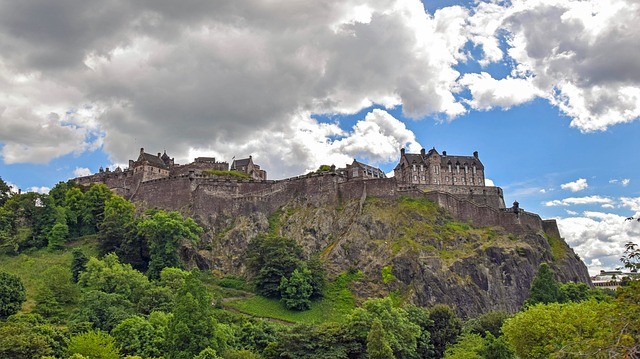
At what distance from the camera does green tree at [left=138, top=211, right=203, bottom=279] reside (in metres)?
76.6

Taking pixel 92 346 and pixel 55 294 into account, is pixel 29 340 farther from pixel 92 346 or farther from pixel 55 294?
pixel 55 294

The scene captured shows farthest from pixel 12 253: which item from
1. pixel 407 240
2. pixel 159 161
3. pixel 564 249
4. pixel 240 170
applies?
pixel 564 249

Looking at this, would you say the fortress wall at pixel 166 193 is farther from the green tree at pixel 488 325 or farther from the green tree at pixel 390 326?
the green tree at pixel 488 325

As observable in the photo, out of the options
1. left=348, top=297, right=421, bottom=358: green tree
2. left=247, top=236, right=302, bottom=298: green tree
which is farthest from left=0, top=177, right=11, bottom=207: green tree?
left=348, top=297, right=421, bottom=358: green tree

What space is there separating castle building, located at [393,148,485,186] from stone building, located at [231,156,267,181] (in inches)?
1038

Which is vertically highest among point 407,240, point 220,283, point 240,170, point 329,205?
point 240,170

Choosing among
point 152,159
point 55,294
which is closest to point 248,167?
point 152,159

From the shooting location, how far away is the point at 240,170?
10862cm

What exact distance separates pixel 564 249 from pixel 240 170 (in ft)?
193

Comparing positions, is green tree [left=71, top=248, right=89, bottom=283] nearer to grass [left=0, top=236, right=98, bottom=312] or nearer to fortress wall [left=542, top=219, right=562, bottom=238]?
grass [left=0, top=236, right=98, bottom=312]

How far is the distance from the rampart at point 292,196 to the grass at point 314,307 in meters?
18.3

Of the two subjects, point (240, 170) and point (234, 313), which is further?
point (240, 170)

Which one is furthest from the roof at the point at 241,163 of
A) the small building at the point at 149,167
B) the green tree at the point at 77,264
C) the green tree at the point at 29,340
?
the green tree at the point at 29,340

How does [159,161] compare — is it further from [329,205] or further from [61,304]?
[61,304]
